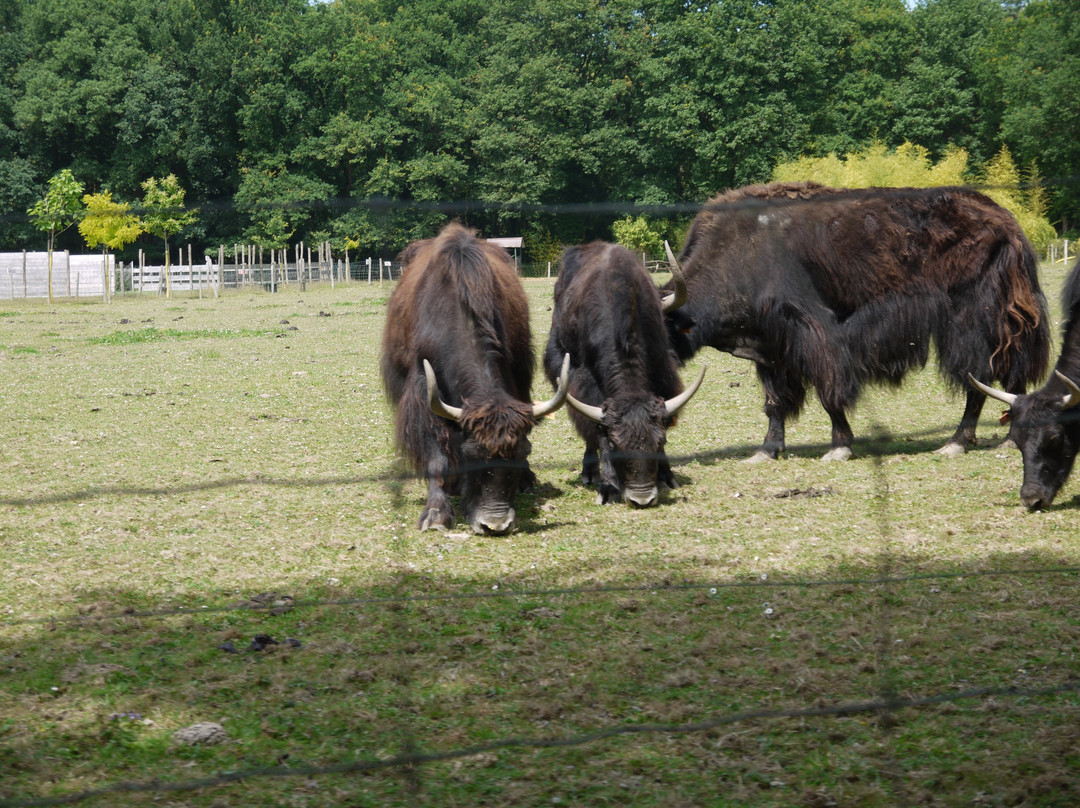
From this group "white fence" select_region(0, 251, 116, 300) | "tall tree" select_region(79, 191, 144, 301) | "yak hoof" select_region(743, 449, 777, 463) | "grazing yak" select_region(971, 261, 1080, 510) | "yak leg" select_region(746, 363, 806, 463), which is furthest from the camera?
"tall tree" select_region(79, 191, 144, 301)

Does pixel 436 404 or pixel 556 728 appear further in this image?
pixel 436 404

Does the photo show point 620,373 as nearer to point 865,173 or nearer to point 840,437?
point 840,437

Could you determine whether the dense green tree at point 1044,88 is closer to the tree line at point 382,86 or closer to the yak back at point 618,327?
the tree line at point 382,86

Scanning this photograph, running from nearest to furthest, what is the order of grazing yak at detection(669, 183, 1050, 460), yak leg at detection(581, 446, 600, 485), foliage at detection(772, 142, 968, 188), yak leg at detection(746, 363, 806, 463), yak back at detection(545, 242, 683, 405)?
yak back at detection(545, 242, 683, 405), yak leg at detection(581, 446, 600, 485), grazing yak at detection(669, 183, 1050, 460), yak leg at detection(746, 363, 806, 463), foliage at detection(772, 142, 968, 188)

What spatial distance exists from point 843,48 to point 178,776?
5247 cm

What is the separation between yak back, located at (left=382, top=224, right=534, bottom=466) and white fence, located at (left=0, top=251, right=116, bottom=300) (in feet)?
82.7

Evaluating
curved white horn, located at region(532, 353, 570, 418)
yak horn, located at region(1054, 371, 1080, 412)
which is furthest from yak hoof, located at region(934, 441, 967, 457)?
curved white horn, located at region(532, 353, 570, 418)

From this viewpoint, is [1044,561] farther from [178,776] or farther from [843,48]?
[843,48]

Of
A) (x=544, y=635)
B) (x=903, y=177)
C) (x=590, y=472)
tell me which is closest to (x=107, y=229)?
(x=903, y=177)

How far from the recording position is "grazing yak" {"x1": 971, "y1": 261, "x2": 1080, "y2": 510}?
660 cm

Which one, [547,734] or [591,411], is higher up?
[591,411]

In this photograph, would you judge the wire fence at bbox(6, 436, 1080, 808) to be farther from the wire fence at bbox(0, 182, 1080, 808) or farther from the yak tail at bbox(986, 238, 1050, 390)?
the yak tail at bbox(986, 238, 1050, 390)

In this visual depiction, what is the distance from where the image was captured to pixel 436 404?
610cm

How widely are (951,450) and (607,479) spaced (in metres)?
3.23
